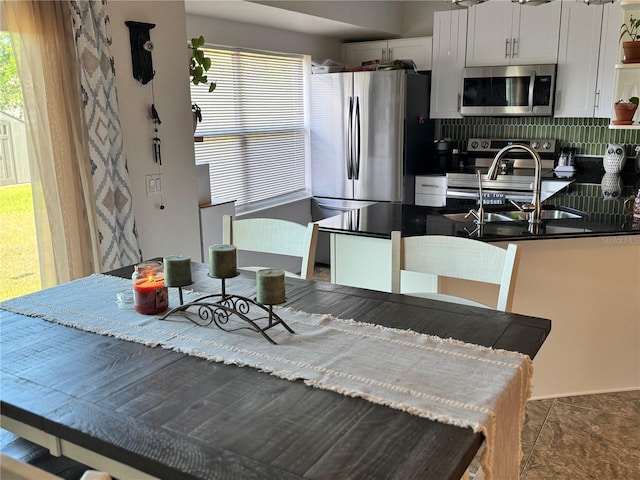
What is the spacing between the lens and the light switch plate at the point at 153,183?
10.1ft

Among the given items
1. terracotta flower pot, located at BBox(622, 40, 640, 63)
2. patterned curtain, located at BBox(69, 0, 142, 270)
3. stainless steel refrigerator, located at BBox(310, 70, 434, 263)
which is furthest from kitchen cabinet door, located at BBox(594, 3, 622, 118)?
patterned curtain, located at BBox(69, 0, 142, 270)

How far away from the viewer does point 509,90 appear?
Answer: 188 inches

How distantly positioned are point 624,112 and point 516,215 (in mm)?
1109

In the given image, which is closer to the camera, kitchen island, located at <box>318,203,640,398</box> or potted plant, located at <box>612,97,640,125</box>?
kitchen island, located at <box>318,203,640,398</box>

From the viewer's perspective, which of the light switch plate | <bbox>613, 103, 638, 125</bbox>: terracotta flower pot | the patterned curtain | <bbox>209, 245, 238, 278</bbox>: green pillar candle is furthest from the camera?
<bbox>613, 103, 638, 125</bbox>: terracotta flower pot

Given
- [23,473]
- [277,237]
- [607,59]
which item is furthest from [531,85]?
[23,473]

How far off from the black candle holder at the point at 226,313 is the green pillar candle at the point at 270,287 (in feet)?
0.11

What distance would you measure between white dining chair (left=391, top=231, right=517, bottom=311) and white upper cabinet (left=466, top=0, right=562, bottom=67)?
341 cm

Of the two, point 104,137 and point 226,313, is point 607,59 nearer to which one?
point 104,137

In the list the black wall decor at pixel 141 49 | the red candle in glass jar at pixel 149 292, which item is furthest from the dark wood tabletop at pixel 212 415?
the black wall decor at pixel 141 49

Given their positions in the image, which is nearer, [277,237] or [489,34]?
[277,237]

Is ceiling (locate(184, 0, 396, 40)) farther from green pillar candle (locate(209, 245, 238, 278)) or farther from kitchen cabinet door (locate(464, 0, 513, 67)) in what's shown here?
green pillar candle (locate(209, 245, 238, 278))

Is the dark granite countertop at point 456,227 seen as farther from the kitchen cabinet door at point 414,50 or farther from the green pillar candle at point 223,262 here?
the kitchen cabinet door at point 414,50

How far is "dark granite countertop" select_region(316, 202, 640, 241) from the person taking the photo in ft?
7.98
